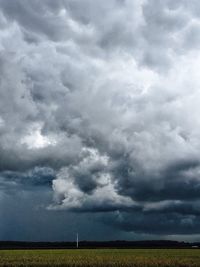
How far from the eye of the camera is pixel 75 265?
187 ft

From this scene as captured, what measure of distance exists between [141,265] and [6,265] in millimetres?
18307

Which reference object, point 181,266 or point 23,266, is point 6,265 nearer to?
point 23,266

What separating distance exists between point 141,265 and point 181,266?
17.9 ft

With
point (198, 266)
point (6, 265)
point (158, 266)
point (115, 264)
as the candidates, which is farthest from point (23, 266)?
point (198, 266)

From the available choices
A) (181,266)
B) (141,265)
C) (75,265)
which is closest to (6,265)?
(75,265)

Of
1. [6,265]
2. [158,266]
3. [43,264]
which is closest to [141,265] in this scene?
[158,266]

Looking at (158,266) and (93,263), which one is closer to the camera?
(158,266)

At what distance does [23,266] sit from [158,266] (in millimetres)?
17851

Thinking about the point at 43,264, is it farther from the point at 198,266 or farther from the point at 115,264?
the point at 198,266

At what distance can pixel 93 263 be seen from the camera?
59219 mm

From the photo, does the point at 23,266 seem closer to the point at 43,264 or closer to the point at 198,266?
the point at 43,264

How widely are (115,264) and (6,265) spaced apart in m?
14.8

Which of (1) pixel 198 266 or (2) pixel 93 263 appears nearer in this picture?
(1) pixel 198 266

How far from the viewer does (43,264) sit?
193ft
